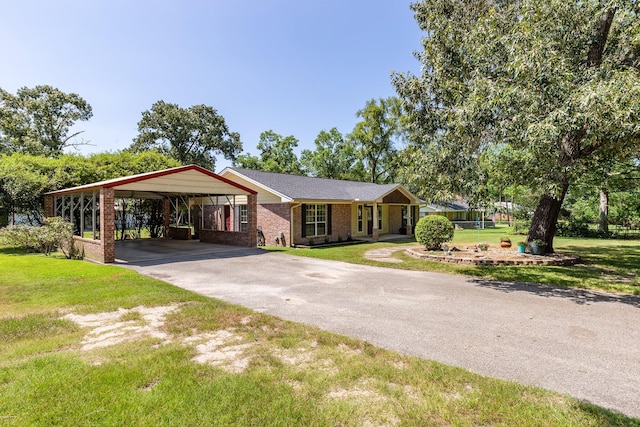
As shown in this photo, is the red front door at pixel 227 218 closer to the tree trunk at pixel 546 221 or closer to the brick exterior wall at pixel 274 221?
the brick exterior wall at pixel 274 221

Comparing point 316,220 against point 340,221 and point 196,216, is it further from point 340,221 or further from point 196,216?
point 196,216

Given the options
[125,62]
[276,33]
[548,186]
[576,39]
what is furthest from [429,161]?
[125,62]

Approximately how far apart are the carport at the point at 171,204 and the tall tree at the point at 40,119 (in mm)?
17209

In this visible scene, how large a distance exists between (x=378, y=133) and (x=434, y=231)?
2590cm

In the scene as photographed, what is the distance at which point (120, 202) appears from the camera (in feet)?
69.3

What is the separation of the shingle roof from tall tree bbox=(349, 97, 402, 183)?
52.0 feet

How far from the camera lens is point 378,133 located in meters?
37.8

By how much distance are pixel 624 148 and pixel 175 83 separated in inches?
Answer: 917

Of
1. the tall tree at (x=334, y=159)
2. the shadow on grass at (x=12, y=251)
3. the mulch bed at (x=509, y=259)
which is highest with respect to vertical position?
the tall tree at (x=334, y=159)

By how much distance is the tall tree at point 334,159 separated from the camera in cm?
4119

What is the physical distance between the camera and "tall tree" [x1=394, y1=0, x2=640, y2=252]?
20.8ft

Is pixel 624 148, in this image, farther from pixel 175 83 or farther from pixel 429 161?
pixel 175 83

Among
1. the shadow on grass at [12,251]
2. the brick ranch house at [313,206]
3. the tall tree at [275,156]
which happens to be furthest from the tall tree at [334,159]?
the shadow on grass at [12,251]

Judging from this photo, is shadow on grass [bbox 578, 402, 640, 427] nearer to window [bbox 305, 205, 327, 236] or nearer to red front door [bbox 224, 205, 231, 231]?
window [bbox 305, 205, 327, 236]
